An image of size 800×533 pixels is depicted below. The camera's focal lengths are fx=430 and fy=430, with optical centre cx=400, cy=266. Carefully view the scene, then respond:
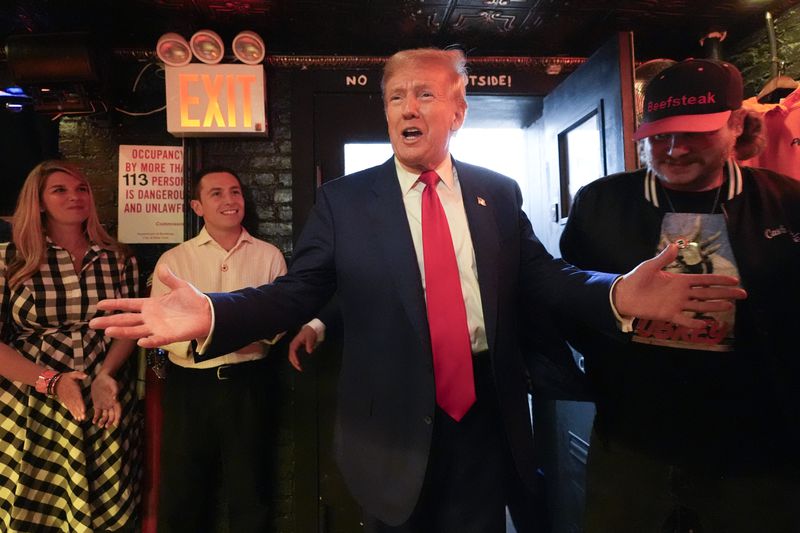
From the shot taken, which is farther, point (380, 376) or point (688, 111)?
point (688, 111)

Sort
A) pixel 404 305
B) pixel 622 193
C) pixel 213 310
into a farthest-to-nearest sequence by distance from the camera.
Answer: pixel 622 193 < pixel 404 305 < pixel 213 310

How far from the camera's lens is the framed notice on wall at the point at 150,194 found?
8.96ft

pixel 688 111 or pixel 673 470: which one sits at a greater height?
pixel 688 111

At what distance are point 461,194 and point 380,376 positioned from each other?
666mm

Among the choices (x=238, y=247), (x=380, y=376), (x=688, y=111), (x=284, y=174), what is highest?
(x=284, y=174)

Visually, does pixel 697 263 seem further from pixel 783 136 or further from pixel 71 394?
pixel 71 394

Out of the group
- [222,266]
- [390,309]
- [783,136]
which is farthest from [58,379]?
[783,136]

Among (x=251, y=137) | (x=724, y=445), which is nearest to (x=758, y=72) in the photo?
(x=724, y=445)

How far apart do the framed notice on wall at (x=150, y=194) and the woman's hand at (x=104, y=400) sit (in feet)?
3.11

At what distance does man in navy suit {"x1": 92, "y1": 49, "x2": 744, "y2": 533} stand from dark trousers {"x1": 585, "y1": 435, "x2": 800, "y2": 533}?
1.32 feet

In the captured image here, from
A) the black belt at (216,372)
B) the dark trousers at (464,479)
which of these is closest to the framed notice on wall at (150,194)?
the black belt at (216,372)

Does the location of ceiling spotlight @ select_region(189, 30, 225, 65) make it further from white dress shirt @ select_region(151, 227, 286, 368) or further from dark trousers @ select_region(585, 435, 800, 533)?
dark trousers @ select_region(585, 435, 800, 533)

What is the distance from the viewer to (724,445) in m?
1.37

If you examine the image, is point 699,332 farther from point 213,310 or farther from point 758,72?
point 758,72
